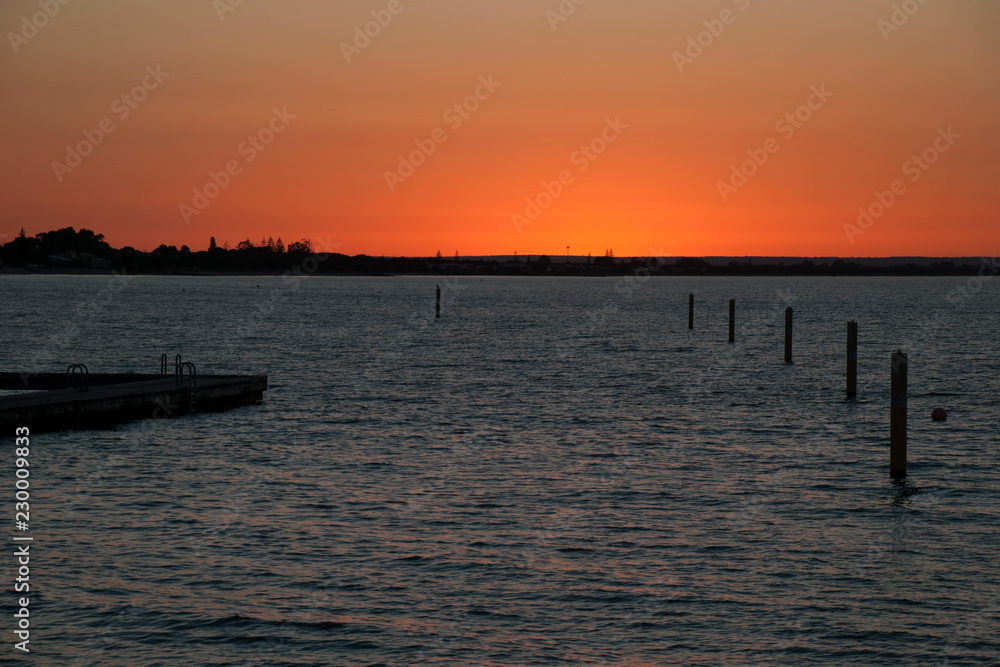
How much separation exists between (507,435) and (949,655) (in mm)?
20140

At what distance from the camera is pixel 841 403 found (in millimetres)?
43188

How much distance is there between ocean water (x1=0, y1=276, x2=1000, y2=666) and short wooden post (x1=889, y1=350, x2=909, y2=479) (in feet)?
2.00

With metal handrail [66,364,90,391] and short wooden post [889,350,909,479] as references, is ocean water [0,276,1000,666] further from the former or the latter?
metal handrail [66,364,90,391]

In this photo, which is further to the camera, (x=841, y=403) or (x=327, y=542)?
(x=841, y=403)

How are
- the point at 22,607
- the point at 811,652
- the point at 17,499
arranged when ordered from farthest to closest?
the point at 17,499, the point at 22,607, the point at 811,652

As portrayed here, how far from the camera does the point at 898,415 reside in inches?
992

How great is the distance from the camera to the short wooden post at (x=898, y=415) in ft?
81.7

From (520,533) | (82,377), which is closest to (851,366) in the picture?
(520,533)

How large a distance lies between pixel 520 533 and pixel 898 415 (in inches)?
401

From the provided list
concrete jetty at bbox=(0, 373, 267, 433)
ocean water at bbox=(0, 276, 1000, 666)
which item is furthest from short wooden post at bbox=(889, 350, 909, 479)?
concrete jetty at bbox=(0, 373, 267, 433)

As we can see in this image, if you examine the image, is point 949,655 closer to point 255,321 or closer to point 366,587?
point 366,587

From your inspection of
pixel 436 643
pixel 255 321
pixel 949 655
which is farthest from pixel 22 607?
pixel 255 321

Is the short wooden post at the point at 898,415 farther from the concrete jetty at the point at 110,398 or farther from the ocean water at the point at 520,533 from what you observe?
the concrete jetty at the point at 110,398

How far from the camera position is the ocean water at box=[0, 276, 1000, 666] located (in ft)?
48.3
